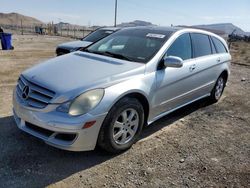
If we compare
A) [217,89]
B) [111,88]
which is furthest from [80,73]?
[217,89]

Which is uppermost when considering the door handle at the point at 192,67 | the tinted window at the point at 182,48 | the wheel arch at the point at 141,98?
the tinted window at the point at 182,48

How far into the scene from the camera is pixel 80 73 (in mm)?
3750

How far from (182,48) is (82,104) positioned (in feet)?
7.69

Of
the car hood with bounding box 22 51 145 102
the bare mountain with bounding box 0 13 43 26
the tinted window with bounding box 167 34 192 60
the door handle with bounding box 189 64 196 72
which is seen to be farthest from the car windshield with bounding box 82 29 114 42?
the bare mountain with bounding box 0 13 43 26

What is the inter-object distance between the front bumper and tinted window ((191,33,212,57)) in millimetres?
2687

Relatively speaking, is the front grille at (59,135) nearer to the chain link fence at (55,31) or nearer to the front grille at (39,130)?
the front grille at (39,130)

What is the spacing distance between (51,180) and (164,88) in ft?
6.89

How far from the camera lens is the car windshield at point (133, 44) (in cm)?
439

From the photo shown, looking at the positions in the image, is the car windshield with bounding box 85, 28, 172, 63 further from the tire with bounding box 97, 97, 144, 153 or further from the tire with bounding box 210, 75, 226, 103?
the tire with bounding box 210, 75, 226, 103

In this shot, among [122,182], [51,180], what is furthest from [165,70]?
[51,180]

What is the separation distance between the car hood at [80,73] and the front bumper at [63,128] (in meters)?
0.24

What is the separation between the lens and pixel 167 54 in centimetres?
447

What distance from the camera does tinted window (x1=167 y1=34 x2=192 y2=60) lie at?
15.2 ft

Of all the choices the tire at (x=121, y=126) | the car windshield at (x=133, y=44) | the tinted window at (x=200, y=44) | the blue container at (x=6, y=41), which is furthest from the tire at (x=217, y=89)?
the blue container at (x=6, y=41)
